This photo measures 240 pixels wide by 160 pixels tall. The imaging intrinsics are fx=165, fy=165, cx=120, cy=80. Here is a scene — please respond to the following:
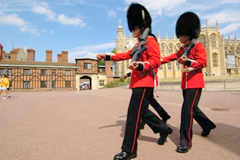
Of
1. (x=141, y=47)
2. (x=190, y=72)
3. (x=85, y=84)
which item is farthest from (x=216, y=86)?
(x=85, y=84)

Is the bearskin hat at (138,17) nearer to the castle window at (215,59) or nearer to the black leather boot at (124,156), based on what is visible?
the black leather boot at (124,156)

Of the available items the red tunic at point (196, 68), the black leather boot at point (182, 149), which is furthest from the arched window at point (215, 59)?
the black leather boot at point (182, 149)

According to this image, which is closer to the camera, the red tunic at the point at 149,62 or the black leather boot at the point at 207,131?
the red tunic at the point at 149,62

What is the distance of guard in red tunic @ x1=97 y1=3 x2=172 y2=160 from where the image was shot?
8.04 feet

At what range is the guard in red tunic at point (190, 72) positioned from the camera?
2820 mm

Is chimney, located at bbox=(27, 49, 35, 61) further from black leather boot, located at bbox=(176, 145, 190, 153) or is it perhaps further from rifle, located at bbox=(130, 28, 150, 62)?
black leather boot, located at bbox=(176, 145, 190, 153)

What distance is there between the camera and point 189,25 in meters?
3.21

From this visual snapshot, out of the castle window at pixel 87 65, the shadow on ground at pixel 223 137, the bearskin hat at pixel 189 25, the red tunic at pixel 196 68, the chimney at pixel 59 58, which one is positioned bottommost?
the shadow on ground at pixel 223 137

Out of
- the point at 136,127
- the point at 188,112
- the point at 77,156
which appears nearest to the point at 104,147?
the point at 77,156

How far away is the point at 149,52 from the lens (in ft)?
8.77

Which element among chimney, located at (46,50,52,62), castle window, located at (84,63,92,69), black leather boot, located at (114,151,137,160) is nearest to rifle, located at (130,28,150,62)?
black leather boot, located at (114,151,137,160)

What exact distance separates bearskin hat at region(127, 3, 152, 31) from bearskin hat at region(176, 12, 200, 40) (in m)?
0.71

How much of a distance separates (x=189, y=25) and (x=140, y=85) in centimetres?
164

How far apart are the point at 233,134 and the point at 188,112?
1.40 meters
